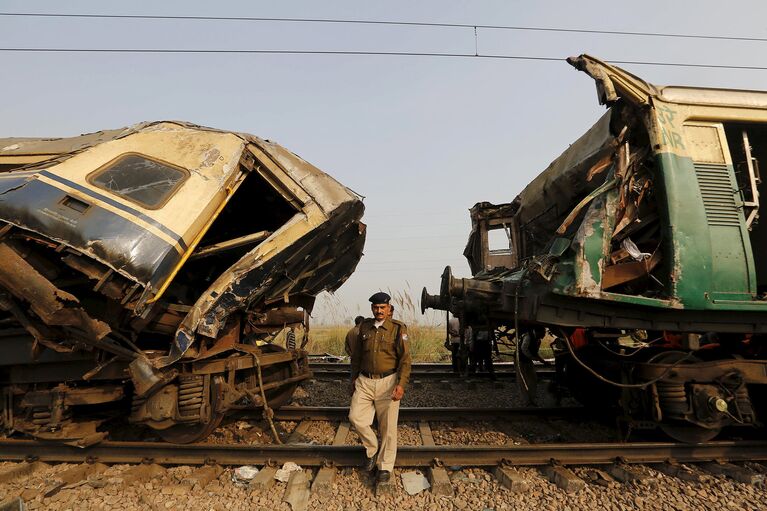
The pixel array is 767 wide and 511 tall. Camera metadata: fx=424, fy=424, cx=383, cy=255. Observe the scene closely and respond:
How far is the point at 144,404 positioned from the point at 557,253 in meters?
4.22

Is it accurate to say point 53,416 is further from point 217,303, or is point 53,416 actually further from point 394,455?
point 394,455

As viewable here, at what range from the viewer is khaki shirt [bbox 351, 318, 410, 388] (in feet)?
13.0

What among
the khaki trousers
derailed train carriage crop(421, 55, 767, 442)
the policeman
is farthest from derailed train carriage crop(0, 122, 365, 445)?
derailed train carriage crop(421, 55, 767, 442)

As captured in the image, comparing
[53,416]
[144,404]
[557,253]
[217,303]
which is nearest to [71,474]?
[53,416]

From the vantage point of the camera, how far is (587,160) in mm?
4863

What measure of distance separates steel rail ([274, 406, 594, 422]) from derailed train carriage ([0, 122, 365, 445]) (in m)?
1.03

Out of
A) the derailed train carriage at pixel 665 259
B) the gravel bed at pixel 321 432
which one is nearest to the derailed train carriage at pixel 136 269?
the gravel bed at pixel 321 432

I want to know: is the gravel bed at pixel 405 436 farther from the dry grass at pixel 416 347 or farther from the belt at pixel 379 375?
the dry grass at pixel 416 347

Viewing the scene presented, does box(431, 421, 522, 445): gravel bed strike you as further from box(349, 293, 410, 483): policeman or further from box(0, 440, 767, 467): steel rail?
box(349, 293, 410, 483): policeman

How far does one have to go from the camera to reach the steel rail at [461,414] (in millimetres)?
5457

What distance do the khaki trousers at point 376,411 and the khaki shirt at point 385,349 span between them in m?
0.12

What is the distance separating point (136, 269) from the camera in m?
3.36

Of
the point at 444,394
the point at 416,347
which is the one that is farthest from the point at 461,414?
the point at 416,347

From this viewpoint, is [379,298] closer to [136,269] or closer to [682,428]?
[136,269]
